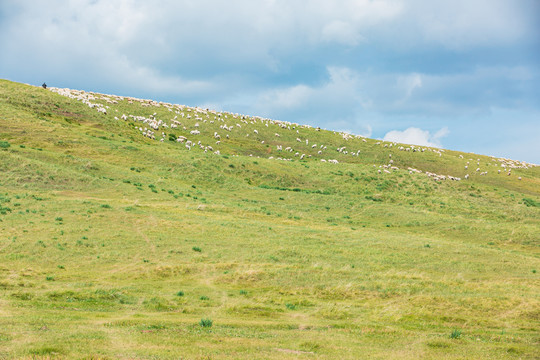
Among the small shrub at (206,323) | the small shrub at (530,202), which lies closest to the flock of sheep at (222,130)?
the small shrub at (530,202)

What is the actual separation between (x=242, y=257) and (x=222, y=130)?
76353 millimetres

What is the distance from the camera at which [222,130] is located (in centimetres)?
10425

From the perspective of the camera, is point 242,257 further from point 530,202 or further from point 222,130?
point 222,130

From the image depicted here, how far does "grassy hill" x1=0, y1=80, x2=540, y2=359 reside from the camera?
614 inches

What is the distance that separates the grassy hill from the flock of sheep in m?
9.46

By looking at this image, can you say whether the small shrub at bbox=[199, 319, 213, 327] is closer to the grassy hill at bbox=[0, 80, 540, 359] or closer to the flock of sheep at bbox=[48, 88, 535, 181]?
the grassy hill at bbox=[0, 80, 540, 359]

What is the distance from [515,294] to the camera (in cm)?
2473

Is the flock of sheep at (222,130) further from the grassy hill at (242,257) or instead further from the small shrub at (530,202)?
the small shrub at (530,202)

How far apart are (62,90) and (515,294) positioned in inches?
4461

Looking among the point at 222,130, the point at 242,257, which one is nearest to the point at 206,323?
the point at 242,257

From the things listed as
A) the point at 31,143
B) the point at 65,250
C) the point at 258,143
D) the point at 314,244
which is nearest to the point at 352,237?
the point at 314,244

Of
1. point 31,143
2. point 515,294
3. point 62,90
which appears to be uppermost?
point 62,90

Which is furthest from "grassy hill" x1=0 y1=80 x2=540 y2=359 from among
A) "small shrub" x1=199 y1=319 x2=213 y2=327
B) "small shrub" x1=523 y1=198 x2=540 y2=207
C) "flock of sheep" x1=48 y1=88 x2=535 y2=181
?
"flock of sheep" x1=48 y1=88 x2=535 y2=181

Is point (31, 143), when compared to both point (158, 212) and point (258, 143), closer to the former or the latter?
point (158, 212)
